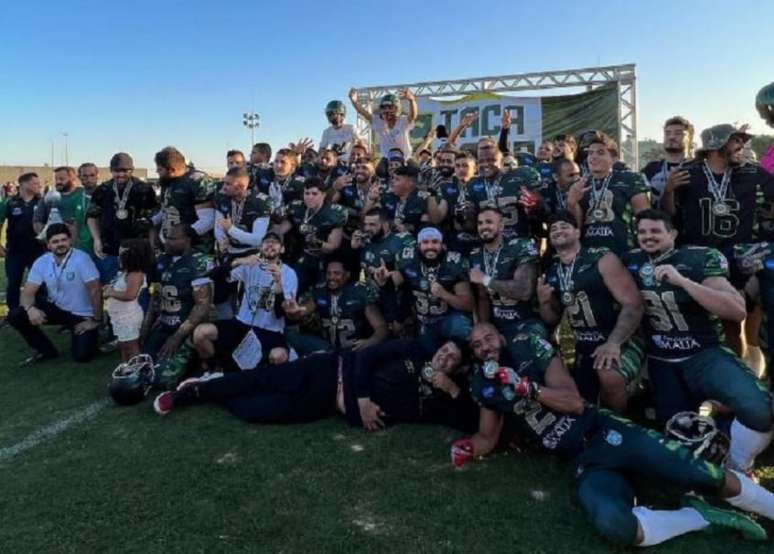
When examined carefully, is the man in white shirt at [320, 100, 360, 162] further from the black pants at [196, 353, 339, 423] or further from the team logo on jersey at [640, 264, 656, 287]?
the team logo on jersey at [640, 264, 656, 287]

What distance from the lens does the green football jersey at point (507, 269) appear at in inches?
202

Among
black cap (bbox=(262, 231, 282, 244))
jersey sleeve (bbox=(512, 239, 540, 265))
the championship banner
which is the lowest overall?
jersey sleeve (bbox=(512, 239, 540, 265))

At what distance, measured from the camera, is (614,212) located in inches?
211

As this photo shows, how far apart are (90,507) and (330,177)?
17.8 ft

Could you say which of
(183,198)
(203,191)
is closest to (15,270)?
(183,198)

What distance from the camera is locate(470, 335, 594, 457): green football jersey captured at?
4.05 metres

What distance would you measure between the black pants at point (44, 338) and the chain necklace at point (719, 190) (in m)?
6.73

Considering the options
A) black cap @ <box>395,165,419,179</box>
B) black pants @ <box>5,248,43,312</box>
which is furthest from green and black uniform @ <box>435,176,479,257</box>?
black pants @ <box>5,248,43,312</box>

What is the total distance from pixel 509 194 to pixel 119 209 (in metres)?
4.81

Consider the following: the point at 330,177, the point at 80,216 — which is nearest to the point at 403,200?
the point at 330,177

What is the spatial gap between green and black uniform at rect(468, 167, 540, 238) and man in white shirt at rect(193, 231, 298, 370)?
83.0 inches

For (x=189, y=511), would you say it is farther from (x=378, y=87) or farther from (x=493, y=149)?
(x=378, y=87)

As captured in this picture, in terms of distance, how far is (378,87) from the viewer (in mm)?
17547

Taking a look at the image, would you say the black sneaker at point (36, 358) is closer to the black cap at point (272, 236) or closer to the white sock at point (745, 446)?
the black cap at point (272, 236)
